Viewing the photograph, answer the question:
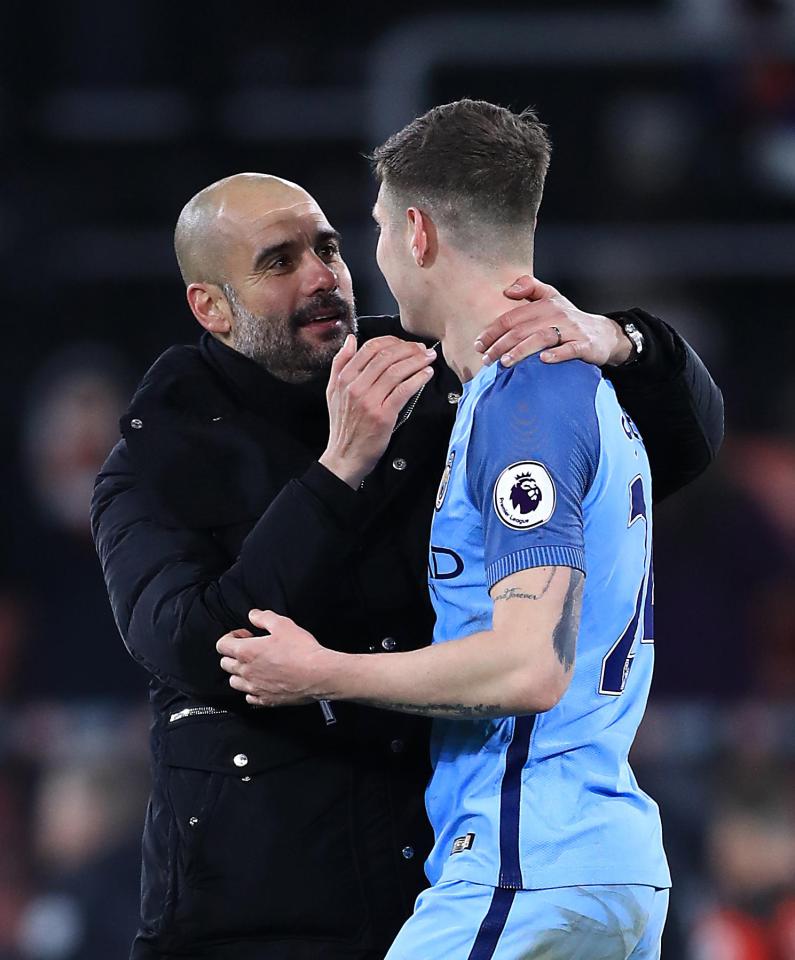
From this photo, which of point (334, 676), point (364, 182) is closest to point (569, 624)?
point (334, 676)

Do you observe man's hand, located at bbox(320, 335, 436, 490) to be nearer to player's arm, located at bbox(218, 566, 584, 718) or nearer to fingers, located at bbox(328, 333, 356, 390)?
fingers, located at bbox(328, 333, 356, 390)

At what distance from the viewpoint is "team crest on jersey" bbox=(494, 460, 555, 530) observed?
7.76 feet

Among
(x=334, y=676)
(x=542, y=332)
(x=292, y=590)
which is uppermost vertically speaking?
(x=542, y=332)

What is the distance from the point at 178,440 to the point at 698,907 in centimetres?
295

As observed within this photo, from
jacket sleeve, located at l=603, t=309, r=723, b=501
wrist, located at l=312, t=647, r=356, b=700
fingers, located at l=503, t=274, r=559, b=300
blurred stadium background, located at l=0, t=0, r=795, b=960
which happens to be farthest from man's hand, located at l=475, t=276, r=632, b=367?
blurred stadium background, located at l=0, t=0, r=795, b=960

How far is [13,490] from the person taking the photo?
285 inches

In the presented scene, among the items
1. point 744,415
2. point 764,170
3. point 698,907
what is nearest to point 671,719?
point 698,907

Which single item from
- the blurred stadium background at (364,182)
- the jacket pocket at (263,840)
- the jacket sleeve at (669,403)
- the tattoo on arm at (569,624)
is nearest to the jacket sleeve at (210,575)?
the jacket pocket at (263,840)

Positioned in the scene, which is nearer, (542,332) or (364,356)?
(542,332)

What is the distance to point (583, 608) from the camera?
254 cm

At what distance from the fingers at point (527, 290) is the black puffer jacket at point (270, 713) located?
0.28 m

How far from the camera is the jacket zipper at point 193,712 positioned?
2955mm

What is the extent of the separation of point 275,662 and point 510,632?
1.34 ft

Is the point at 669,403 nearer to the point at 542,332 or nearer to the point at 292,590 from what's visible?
Result: the point at 542,332
